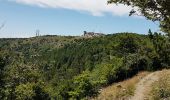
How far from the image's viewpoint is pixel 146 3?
751 inches

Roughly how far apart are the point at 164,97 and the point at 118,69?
57.7 m

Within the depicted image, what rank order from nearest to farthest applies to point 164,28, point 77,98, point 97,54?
point 164,28 → point 77,98 → point 97,54

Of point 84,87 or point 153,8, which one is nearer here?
point 153,8

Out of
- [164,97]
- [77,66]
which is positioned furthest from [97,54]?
[164,97]

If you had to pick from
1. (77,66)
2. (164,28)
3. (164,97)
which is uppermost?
(164,28)

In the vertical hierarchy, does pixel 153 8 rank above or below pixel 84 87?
above

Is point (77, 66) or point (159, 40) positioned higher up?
point (159, 40)

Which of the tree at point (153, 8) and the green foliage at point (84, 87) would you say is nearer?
the tree at point (153, 8)

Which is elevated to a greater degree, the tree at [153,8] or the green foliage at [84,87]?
the tree at [153,8]

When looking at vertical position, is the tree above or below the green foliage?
above

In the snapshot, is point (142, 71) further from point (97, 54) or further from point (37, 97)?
point (97, 54)

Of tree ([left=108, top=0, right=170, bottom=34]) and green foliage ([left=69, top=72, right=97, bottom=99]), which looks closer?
tree ([left=108, top=0, right=170, bottom=34])

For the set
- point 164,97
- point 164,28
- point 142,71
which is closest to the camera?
point 164,28

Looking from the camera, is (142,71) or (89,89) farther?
(142,71)
